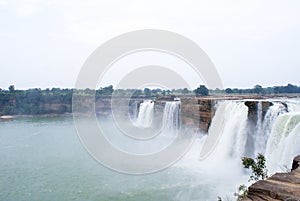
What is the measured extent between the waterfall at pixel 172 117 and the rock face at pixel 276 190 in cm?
1333

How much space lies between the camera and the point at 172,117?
1568 centimetres

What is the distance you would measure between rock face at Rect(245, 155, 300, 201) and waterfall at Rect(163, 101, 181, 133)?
13.3m

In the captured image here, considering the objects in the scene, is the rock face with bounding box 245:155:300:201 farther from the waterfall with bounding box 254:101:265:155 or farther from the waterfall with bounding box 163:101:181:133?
the waterfall with bounding box 163:101:181:133

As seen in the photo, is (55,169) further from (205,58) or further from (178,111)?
(178,111)

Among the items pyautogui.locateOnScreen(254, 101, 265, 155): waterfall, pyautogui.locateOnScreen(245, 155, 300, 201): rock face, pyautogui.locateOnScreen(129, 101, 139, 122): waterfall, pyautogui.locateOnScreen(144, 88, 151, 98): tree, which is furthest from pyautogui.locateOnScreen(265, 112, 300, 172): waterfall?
pyautogui.locateOnScreen(144, 88, 151, 98): tree

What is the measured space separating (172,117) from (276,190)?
14.0 meters

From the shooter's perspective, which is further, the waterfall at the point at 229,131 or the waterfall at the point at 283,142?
the waterfall at the point at 229,131

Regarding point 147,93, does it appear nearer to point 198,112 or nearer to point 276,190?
point 198,112

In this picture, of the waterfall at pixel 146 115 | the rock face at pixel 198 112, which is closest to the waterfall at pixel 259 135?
the rock face at pixel 198 112

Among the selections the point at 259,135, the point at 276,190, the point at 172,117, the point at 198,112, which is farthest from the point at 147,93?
the point at 276,190

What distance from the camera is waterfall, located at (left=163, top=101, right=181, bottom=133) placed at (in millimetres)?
15414

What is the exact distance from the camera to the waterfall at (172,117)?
15414 mm

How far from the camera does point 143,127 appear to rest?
19266mm

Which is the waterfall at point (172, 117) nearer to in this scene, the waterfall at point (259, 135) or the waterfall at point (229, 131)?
the waterfall at point (229, 131)
